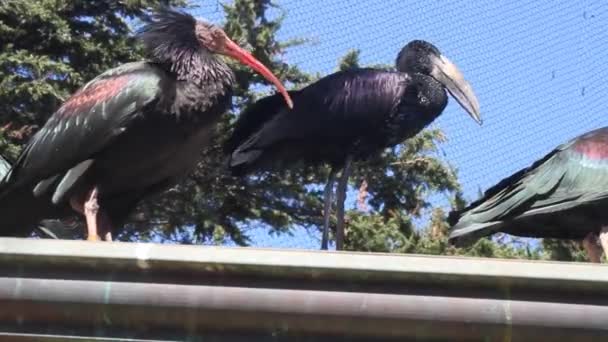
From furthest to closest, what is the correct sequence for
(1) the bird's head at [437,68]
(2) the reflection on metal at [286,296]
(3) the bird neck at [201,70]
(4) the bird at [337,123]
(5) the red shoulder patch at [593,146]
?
(1) the bird's head at [437,68] → (4) the bird at [337,123] → (5) the red shoulder patch at [593,146] → (3) the bird neck at [201,70] → (2) the reflection on metal at [286,296]

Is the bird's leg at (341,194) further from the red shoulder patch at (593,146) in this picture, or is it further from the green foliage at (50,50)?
the green foliage at (50,50)

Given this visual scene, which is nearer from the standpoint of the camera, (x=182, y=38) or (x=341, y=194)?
(x=182, y=38)

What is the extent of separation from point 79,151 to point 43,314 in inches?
113

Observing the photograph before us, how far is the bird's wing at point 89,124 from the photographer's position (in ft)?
21.0

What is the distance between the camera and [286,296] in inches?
141

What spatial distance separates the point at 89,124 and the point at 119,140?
17 centimetres

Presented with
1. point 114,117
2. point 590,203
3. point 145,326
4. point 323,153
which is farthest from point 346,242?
point 145,326

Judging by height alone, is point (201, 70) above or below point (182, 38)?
below

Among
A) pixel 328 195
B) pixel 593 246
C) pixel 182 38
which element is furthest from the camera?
pixel 328 195

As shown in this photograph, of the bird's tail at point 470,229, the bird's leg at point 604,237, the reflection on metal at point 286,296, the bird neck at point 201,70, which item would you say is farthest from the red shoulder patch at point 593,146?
the reflection on metal at point 286,296

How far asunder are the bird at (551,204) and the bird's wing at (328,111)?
1.18m

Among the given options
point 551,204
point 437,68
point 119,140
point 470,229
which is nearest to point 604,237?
point 551,204

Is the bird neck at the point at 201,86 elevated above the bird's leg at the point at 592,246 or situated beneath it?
elevated above

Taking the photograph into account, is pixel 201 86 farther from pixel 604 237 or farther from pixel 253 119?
pixel 604 237
